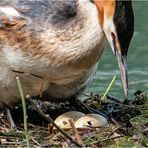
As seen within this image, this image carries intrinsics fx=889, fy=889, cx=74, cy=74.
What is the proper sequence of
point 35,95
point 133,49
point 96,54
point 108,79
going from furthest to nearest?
point 133,49 < point 108,79 < point 35,95 < point 96,54

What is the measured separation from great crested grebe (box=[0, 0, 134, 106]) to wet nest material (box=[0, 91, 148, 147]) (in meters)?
0.41

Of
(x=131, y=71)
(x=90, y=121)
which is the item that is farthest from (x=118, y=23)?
(x=131, y=71)

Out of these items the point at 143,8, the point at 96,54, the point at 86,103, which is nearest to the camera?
the point at 96,54

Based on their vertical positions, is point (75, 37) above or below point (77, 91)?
above

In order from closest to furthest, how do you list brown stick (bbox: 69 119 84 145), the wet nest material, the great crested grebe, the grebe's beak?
brown stick (bbox: 69 119 84 145) < the wet nest material < the grebe's beak < the great crested grebe

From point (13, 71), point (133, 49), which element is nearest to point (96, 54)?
point (13, 71)

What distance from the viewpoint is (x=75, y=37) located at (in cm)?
762

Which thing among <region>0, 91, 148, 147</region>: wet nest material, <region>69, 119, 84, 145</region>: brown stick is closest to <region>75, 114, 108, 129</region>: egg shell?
<region>0, 91, 148, 147</region>: wet nest material

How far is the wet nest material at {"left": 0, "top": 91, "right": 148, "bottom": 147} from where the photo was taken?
7367mm

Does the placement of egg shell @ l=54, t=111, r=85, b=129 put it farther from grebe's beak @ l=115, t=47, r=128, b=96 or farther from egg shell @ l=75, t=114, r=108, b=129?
grebe's beak @ l=115, t=47, r=128, b=96

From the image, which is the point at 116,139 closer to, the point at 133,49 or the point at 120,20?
the point at 120,20

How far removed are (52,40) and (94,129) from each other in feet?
2.77

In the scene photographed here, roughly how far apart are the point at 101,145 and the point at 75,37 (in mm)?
979

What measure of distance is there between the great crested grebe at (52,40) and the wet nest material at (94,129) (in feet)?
1.35
